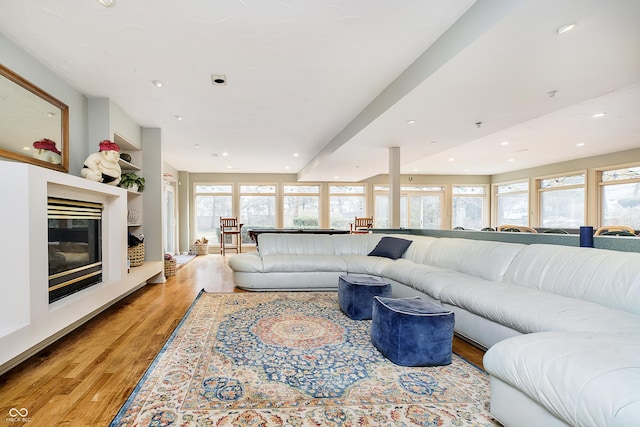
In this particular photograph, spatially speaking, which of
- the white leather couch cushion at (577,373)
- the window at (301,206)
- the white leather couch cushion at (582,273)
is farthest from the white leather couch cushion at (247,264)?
the window at (301,206)

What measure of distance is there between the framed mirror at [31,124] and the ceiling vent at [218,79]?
60.2 inches

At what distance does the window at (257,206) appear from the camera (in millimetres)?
10320

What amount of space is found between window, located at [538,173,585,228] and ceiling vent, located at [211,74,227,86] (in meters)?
8.74

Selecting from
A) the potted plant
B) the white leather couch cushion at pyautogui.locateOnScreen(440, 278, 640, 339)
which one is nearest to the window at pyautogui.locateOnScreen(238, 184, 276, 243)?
the potted plant

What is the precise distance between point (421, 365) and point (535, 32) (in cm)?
225

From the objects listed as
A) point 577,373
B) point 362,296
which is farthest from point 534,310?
point 362,296

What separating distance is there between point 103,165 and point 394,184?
4.16 m

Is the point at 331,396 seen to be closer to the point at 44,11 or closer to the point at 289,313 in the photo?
the point at 289,313

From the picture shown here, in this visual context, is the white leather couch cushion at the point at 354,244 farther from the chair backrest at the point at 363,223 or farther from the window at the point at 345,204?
the window at the point at 345,204

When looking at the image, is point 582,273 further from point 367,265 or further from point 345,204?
point 345,204

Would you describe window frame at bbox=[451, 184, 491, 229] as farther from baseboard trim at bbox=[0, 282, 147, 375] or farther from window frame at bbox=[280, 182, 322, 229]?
baseboard trim at bbox=[0, 282, 147, 375]

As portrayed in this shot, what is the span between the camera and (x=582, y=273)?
222 cm

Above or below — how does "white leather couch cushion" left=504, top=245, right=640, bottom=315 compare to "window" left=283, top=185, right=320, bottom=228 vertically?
below

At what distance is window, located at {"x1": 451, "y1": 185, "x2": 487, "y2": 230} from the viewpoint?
36.4ft
